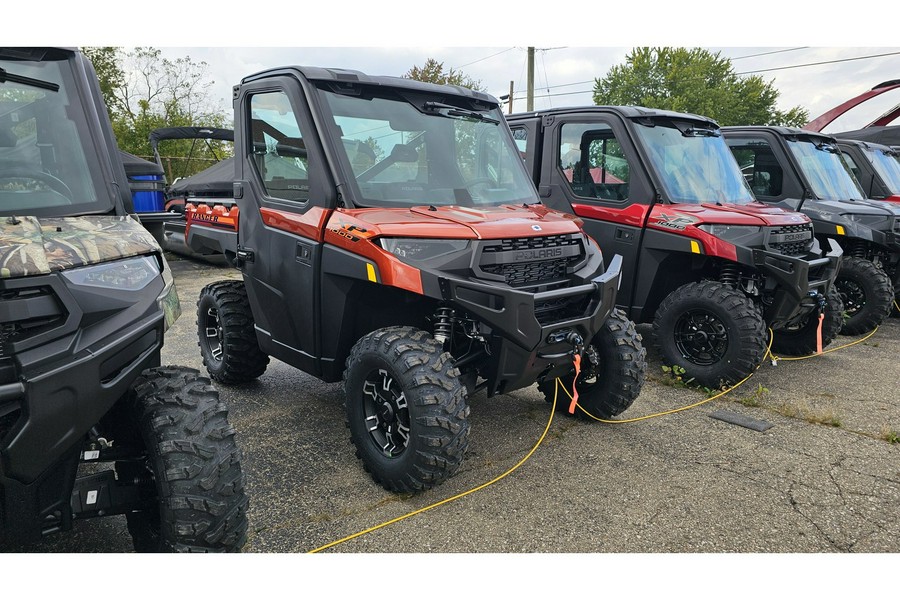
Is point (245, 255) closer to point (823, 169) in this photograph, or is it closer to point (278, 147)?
point (278, 147)

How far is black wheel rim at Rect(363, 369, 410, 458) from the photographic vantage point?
10.6 ft

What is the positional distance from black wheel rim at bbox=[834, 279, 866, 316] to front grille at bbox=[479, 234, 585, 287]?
565 centimetres

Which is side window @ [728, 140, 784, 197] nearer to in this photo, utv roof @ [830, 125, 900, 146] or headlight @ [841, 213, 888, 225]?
headlight @ [841, 213, 888, 225]

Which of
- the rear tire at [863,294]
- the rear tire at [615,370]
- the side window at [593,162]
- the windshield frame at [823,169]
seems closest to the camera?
the rear tire at [615,370]

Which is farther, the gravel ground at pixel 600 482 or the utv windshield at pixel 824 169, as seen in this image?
the utv windshield at pixel 824 169

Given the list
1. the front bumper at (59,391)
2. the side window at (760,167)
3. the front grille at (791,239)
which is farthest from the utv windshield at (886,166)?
the front bumper at (59,391)

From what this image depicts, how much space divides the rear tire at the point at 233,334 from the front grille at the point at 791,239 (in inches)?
177

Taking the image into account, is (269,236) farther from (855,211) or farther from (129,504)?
(855,211)

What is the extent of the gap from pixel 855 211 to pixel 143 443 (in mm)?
8035

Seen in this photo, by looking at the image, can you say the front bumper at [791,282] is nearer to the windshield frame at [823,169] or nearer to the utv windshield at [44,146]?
the windshield frame at [823,169]

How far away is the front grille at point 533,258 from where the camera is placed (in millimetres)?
3254

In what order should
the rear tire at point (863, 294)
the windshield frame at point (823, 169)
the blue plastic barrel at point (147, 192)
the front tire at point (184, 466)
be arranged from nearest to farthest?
the front tire at point (184, 466)
the rear tire at point (863, 294)
the windshield frame at point (823, 169)
the blue plastic barrel at point (147, 192)

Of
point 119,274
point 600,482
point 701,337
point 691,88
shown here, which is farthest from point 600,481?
point 691,88

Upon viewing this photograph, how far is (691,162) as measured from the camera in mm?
5742
